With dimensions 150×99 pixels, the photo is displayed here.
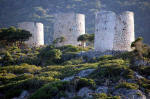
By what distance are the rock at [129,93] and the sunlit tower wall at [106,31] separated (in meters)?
13.1

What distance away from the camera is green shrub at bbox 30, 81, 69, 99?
2447 cm

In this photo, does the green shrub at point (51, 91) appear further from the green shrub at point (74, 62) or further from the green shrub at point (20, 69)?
the green shrub at point (74, 62)

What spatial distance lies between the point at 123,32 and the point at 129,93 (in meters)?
14.3

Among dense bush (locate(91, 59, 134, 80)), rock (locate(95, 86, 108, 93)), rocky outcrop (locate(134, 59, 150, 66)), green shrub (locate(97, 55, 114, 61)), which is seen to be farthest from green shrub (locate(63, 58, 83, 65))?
rock (locate(95, 86, 108, 93))

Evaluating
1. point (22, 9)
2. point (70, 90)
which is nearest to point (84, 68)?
point (70, 90)

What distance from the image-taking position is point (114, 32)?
37188mm

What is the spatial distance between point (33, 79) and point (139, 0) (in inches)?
2585

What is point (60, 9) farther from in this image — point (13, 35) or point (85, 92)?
point (85, 92)

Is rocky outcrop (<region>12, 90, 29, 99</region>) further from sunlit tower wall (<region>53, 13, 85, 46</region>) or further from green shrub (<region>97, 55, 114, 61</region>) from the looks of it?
sunlit tower wall (<region>53, 13, 85, 46</region>)

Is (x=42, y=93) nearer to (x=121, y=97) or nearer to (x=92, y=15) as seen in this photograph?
(x=121, y=97)

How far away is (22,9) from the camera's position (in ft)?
322

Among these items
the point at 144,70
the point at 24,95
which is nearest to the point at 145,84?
the point at 144,70

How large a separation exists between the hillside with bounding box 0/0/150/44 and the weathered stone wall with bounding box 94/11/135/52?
3868 cm

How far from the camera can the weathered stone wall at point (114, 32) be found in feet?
121
